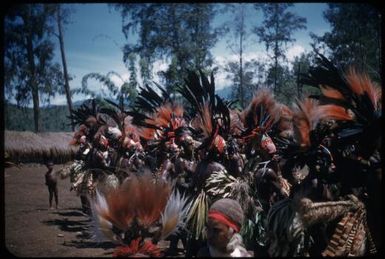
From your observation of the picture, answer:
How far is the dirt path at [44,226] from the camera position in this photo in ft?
20.8

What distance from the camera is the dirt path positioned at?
6336 millimetres

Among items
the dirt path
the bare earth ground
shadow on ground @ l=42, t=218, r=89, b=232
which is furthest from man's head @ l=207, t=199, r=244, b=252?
shadow on ground @ l=42, t=218, r=89, b=232

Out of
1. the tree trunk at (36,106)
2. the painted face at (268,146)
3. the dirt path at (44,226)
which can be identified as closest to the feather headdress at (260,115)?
the painted face at (268,146)

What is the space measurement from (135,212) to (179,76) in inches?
708

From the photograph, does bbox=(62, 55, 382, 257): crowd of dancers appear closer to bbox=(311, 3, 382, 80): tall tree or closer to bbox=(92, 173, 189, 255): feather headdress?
bbox=(92, 173, 189, 255): feather headdress

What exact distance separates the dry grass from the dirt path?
5.82m

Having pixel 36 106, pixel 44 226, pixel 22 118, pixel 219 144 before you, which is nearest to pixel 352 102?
pixel 219 144

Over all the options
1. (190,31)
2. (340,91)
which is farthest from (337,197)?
(190,31)

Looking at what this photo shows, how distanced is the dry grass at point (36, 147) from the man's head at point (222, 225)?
18497mm

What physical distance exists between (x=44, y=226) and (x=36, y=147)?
1327 centimetres

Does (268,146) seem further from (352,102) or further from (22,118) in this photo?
(22,118)

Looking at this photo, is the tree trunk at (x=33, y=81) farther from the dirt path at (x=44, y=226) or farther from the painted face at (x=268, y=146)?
the painted face at (x=268, y=146)

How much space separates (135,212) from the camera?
272cm

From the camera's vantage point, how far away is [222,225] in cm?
257
